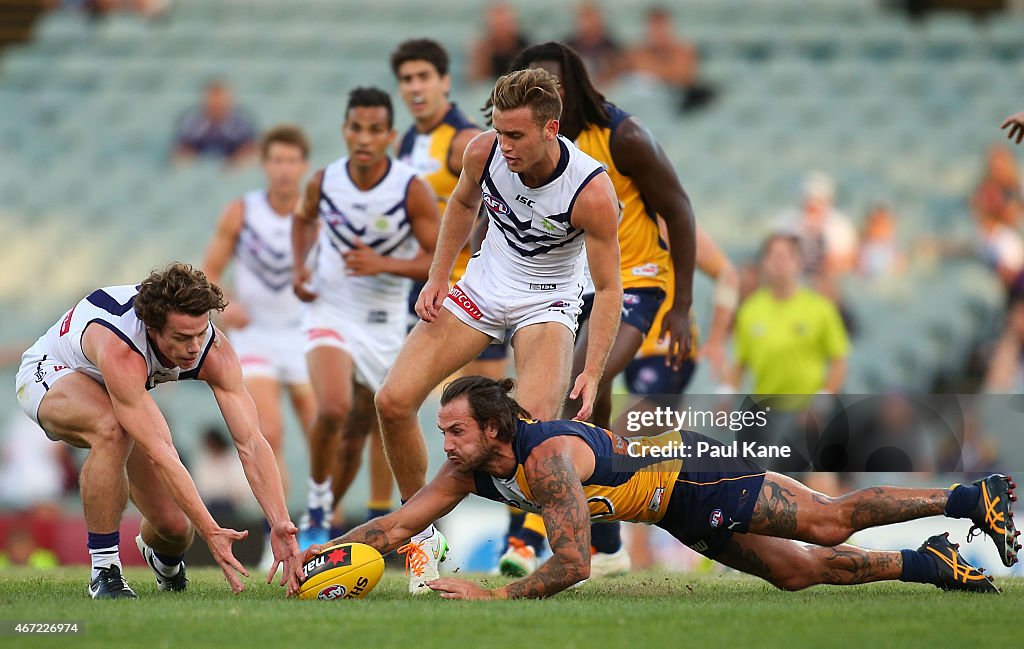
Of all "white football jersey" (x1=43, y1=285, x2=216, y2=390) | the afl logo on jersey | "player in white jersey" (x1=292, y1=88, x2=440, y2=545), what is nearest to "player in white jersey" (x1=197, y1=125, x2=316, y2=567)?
"player in white jersey" (x1=292, y1=88, x2=440, y2=545)

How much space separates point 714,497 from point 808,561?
24.6 inches

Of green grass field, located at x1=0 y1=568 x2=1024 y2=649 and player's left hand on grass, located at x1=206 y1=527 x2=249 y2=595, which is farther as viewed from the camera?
player's left hand on grass, located at x1=206 y1=527 x2=249 y2=595

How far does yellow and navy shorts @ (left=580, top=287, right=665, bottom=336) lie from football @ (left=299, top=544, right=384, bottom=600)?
2.29 meters

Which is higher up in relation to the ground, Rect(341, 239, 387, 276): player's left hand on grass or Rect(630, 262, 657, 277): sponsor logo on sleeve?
Rect(341, 239, 387, 276): player's left hand on grass

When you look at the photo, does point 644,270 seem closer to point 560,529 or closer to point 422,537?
point 422,537

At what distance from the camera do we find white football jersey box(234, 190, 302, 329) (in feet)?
A: 35.2

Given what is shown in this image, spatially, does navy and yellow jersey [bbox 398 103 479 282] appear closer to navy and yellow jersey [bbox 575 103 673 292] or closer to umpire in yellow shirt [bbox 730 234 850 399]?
navy and yellow jersey [bbox 575 103 673 292]

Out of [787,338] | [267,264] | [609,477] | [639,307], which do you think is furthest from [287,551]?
[787,338]

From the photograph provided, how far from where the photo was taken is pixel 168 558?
23.0 feet

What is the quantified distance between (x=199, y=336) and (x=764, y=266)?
679cm

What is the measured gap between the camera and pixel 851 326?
14703mm

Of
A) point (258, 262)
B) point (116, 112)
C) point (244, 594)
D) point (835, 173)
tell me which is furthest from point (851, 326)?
point (116, 112)

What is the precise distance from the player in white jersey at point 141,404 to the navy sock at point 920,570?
292 cm

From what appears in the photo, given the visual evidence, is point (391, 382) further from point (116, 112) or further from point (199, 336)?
point (116, 112)
